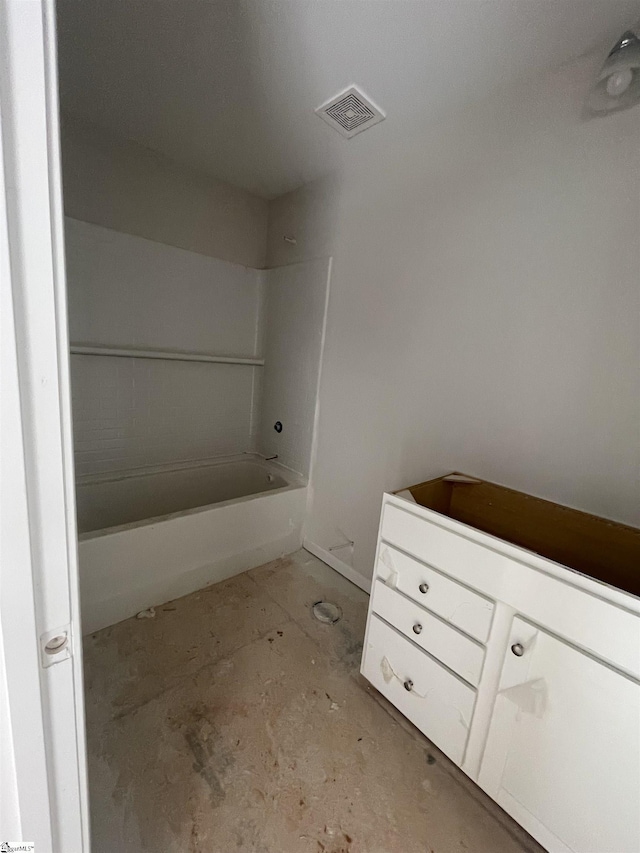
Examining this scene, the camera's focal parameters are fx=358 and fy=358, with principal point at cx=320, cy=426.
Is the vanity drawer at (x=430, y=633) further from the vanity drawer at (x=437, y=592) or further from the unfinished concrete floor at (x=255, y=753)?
the unfinished concrete floor at (x=255, y=753)

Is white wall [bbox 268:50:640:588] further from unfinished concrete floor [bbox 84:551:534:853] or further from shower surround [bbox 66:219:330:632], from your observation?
unfinished concrete floor [bbox 84:551:534:853]

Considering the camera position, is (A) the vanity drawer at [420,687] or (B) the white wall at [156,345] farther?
(B) the white wall at [156,345]

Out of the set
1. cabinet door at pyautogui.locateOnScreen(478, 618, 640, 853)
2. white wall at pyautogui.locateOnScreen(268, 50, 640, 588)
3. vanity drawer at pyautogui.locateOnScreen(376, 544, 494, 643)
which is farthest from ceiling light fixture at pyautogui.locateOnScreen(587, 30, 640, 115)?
cabinet door at pyautogui.locateOnScreen(478, 618, 640, 853)

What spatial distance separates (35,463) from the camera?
0.45m

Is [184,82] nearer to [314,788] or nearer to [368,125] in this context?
[368,125]

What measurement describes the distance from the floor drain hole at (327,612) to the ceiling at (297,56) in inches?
95.6

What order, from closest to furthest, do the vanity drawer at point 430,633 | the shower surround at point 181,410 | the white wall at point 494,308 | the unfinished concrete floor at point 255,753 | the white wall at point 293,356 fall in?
the unfinished concrete floor at point 255,753
the vanity drawer at point 430,633
the white wall at point 494,308
the shower surround at point 181,410
the white wall at point 293,356

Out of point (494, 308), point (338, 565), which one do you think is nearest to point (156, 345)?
point (338, 565)

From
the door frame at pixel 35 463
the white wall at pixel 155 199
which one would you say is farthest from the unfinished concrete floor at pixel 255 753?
the white wall at pixel 155 199

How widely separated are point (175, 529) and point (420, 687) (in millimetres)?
1280

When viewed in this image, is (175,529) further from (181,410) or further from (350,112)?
(350,112)

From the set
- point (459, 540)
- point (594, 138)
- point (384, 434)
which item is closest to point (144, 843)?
point (459, 540)

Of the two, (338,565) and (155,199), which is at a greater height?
(155,199)

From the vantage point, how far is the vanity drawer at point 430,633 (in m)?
1.11
